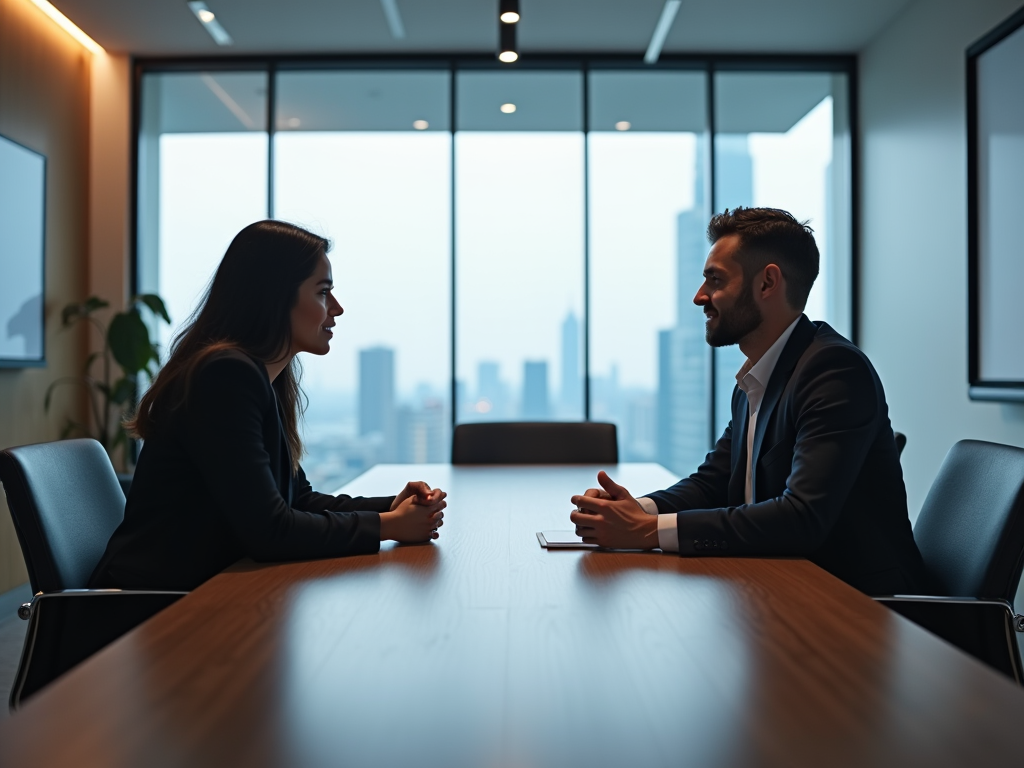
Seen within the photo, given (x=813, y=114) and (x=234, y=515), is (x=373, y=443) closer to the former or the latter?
(x=813, y=114)

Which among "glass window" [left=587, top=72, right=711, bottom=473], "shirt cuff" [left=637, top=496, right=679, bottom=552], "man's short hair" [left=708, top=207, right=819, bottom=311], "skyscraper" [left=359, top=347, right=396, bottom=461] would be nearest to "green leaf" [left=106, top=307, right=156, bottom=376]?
"skyscraper" [left=359, top=347, right=396, bottom=461]

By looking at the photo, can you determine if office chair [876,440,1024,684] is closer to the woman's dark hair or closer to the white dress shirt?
the white dress shirt

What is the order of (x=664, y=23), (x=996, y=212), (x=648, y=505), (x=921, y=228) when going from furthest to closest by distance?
(x=921, y=228) → (x=664, y=23) → (x=996, y=212) → (x=648, y=505)

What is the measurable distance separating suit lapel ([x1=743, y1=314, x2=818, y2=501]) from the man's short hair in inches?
6.3

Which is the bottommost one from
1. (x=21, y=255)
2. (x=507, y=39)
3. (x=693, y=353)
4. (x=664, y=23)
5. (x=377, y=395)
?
(x=377, y=395)

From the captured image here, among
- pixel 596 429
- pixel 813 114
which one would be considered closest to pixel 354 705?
pixel 596 429

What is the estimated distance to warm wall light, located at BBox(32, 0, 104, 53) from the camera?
4.71m

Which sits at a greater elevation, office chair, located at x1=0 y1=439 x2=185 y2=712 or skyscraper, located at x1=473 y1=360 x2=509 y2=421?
skyscraper, located at x1=473 y1=360 x2=509 y2=421

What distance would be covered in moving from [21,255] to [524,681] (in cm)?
449

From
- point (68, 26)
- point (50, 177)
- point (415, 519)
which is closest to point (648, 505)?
point (415, 519)

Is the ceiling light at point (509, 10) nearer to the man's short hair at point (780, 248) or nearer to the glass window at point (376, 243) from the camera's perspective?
the man's short hair at point (780, 248)

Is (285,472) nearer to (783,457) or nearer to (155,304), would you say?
(783,457)

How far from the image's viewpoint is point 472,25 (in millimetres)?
4945

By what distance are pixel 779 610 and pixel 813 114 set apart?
16.6 ft
